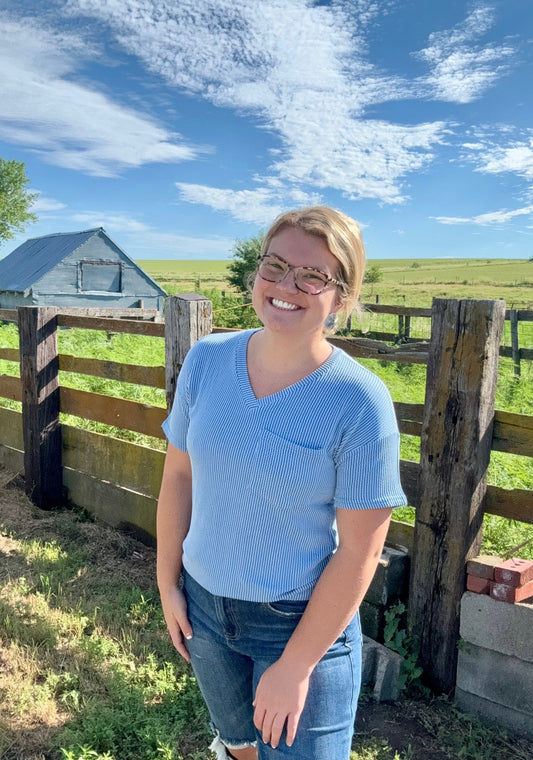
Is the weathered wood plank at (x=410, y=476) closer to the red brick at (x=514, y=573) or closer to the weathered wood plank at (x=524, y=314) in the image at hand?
the red brick at (x=514, y=573)

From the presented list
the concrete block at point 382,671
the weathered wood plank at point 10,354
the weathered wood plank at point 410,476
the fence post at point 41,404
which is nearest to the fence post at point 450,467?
the weathered wood plank at point 410,476

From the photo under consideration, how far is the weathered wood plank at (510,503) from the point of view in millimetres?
3195

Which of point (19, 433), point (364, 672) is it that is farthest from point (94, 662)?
point (19, 433)

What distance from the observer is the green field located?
57.9m

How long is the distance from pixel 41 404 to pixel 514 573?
4211 millimetres

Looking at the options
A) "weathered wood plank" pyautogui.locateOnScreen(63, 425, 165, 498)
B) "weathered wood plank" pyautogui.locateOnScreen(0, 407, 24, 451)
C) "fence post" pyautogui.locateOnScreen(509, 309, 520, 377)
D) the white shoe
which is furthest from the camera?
"fence post" pyautogui.locateOnScreen(509, 309, 520, 377)

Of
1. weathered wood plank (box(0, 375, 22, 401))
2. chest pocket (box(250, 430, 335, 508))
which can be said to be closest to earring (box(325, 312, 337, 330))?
chest pocket (box(250, 430, 335, 508))

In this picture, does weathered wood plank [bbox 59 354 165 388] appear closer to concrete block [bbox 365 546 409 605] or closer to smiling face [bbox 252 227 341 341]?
concrete block [bbox 365 546 409 605]

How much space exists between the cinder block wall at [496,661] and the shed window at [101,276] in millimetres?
27249

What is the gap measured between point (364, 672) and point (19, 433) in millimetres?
4385

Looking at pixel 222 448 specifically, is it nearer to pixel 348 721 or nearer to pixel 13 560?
pixel 348 721

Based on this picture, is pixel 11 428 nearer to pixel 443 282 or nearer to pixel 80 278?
pixel 80 278

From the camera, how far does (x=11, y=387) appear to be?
6.48m

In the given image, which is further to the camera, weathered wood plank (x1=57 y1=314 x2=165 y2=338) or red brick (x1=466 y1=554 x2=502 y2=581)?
weathered wood plank (x1=57 y1=314 x2=165 y2=338)
